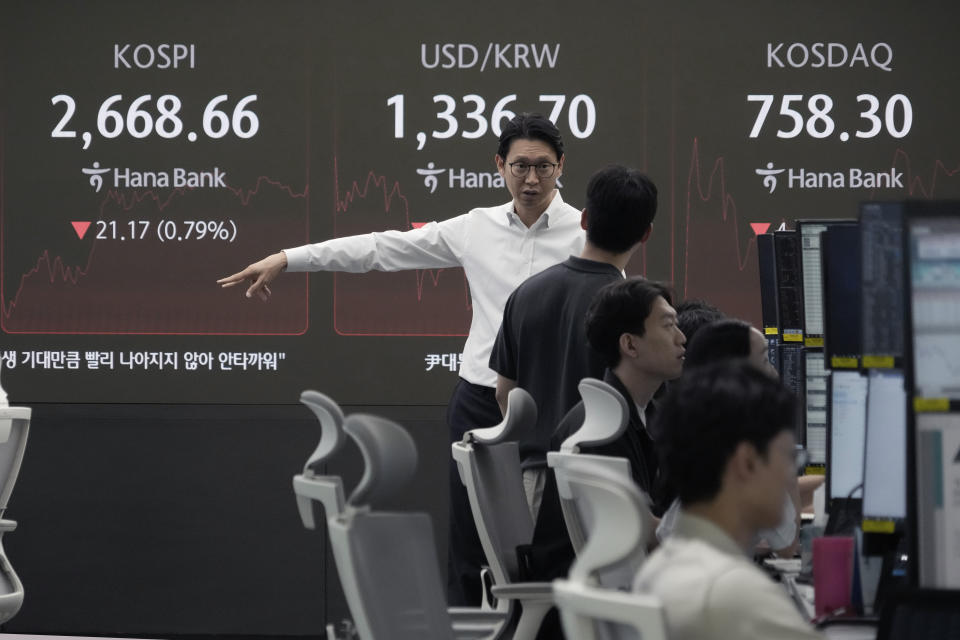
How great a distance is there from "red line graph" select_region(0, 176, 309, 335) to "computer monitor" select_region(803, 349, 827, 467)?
2.44 m

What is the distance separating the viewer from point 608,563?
113cm

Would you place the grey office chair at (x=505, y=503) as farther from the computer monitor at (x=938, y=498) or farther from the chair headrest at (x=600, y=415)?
the computer monitor at (x=938, y=498)

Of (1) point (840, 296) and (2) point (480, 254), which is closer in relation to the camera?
(1) point (840, 296)

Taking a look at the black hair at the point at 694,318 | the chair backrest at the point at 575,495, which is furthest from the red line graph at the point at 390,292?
the chair backrest at the point at 575,495

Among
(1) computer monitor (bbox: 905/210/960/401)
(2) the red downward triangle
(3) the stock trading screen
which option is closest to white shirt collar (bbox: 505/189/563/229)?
(3) the stock trading screen

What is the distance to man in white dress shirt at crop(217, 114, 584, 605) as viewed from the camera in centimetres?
367

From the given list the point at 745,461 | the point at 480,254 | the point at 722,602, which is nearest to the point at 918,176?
the point at 480,254

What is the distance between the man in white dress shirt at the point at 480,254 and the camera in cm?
367

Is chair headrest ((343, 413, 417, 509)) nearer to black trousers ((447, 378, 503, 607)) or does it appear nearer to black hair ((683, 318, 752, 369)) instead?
black hair ((683, 318, 752, 369))

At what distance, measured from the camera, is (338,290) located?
4.79m

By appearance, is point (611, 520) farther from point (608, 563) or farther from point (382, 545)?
point (382, 545)

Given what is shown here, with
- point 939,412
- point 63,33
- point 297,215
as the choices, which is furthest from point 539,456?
point 63,33

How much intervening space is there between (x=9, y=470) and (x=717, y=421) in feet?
9.43

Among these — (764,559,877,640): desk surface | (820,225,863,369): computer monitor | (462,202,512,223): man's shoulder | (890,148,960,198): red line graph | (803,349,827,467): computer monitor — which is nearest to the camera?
(764,559,877,640): desk surface
